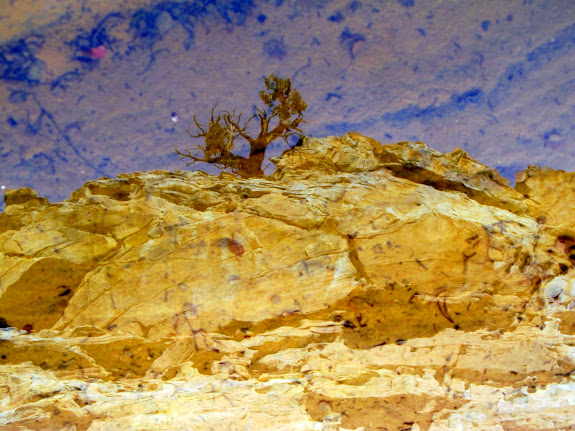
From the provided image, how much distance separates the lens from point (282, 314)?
215 inches

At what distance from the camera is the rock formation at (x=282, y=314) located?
534 cm

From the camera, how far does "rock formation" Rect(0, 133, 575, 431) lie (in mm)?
5336

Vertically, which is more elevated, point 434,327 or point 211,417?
point 434,327

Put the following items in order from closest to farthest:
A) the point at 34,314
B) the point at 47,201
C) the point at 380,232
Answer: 1. the point at 34,314
2. the point at 380,232
3. the point at 47,201

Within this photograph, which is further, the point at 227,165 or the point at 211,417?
the point at 227,165

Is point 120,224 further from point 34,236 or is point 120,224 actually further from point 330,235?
point 330,235

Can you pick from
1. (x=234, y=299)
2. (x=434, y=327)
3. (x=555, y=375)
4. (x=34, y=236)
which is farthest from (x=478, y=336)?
(x=34, y=236)

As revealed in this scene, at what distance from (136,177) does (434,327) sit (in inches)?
228

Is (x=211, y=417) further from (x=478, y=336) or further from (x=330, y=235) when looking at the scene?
(x=478, y=336)

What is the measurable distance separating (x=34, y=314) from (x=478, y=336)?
22.2ft

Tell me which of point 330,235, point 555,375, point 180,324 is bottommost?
point 555,375

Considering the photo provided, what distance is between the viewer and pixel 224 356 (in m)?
5.45

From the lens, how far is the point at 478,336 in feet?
18.6

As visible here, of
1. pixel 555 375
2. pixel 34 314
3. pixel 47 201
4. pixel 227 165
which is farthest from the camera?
pixel 227 165
